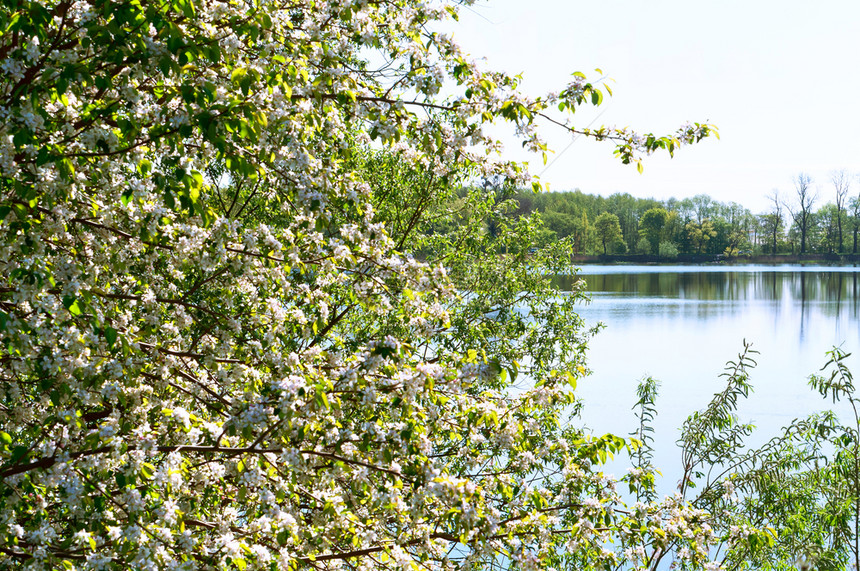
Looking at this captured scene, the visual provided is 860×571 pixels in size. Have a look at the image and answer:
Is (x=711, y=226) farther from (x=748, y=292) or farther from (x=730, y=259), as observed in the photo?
(x=748, y=292)

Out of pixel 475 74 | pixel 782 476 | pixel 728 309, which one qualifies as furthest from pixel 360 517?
pixel 728 309

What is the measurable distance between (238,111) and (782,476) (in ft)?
24.5

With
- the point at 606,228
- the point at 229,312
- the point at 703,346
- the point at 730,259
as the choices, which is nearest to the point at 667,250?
the point at 730,259

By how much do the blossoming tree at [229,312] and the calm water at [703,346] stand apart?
5144mm

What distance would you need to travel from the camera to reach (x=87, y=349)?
3.39 m

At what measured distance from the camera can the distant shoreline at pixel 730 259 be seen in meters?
92.3

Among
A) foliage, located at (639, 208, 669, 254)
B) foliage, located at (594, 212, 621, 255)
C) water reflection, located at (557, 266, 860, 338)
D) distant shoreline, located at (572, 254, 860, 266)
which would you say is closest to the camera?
water reflection, located at (557, 266, 860, 338)

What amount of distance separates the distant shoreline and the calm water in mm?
38101

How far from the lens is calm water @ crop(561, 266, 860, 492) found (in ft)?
64.0

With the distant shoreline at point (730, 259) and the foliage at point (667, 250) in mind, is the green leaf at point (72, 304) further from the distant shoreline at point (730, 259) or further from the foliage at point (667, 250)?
the foliage at point (667, 250)

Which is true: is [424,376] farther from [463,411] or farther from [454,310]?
[454,310]

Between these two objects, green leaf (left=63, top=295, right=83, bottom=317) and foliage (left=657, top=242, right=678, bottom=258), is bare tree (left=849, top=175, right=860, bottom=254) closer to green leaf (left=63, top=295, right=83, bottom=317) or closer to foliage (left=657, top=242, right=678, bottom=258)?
foliage (left=657, top=242, right=678, bottom=258)

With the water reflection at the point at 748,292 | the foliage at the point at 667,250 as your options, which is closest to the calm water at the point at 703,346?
the water reflection at the point at 748,292

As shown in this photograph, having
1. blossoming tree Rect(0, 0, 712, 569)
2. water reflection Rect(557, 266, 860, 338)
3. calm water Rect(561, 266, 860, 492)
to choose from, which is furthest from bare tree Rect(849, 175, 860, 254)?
blossoming tree Rect(0, 0, 712, 569)
